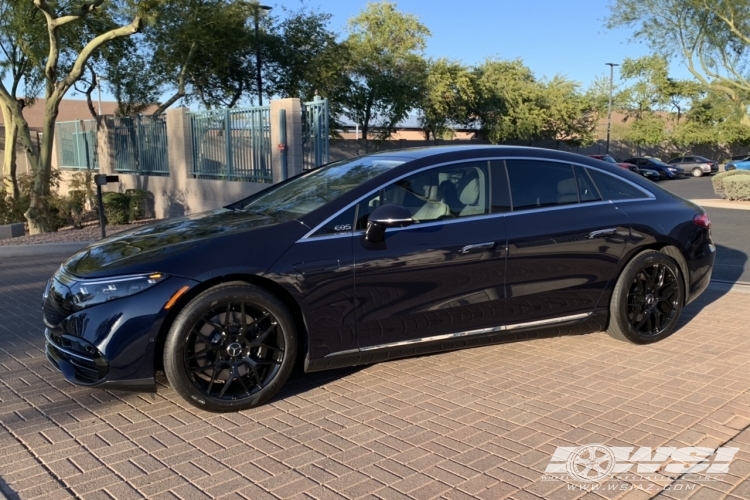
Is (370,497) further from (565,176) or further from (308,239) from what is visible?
(565,176)

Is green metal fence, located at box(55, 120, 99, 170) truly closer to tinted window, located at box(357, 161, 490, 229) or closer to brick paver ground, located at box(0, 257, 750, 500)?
brick paver ground, located at box(0, 257, 750, 500)

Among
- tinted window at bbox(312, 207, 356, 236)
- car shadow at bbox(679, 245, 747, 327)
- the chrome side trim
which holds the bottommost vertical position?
car shadow at bbox(679, 245, 747, 327)

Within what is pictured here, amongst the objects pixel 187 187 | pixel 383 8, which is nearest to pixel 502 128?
pixel 383 8

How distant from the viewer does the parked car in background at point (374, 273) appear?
12.9ft

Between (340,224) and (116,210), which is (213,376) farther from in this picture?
(116,210)

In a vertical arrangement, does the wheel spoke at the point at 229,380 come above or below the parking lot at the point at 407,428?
above

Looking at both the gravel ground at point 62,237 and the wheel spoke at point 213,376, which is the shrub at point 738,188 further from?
the wheel spoke at point 213,376

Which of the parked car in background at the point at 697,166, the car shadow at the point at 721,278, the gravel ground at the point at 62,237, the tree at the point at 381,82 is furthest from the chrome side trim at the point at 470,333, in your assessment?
the parked car in background at the point at 697,166

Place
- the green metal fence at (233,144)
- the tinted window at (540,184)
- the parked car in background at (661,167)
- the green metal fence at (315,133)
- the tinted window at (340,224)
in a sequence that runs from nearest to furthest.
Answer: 1. the tinted window at (340,224)
2. the tinted window at (540,184)
3. the green metal fence at (315,133)
4. the green metal fence at (233,144)
5. the parked car in background at (661,167)

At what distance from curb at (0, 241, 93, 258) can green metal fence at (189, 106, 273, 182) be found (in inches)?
152

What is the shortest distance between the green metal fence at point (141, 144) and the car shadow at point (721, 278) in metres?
12.6

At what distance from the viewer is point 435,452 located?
11.8 feet

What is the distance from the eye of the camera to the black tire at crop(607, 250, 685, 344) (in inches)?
209

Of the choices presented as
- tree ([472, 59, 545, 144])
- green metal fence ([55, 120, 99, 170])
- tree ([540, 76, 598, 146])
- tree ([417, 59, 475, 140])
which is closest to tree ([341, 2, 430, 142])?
tree ([417, 59, 475, 140])
